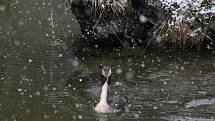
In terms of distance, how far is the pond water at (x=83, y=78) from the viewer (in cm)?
874

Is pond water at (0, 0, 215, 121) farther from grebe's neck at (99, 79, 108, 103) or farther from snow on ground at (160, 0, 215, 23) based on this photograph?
snow on ground at (160, 0, 215, 23)

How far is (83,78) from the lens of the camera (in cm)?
1038

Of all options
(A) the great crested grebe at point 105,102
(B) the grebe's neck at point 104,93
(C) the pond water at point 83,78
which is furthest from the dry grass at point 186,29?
(B) the grebe's neck at point 104,93

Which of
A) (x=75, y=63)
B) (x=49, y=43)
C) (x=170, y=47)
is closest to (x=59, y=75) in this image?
(x=75, y=63)

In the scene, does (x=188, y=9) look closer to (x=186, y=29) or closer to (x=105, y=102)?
(x=186, y=29)

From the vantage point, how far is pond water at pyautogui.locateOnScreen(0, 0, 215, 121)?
8742mm

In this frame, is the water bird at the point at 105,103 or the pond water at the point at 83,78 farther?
the water bird at the point at 105,103

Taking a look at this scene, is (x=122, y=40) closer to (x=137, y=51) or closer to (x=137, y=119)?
(x=137, y=51)

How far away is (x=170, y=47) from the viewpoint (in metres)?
11.8

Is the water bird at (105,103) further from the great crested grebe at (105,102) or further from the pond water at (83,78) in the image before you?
the pond water at (83,78)

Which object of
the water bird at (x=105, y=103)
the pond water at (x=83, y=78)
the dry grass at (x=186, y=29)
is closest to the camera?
the pond water at (x=83, y=78)

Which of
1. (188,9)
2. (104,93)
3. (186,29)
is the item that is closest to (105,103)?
(104,93)

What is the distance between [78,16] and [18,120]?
167 inches

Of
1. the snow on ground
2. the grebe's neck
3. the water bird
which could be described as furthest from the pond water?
the snow on ground
